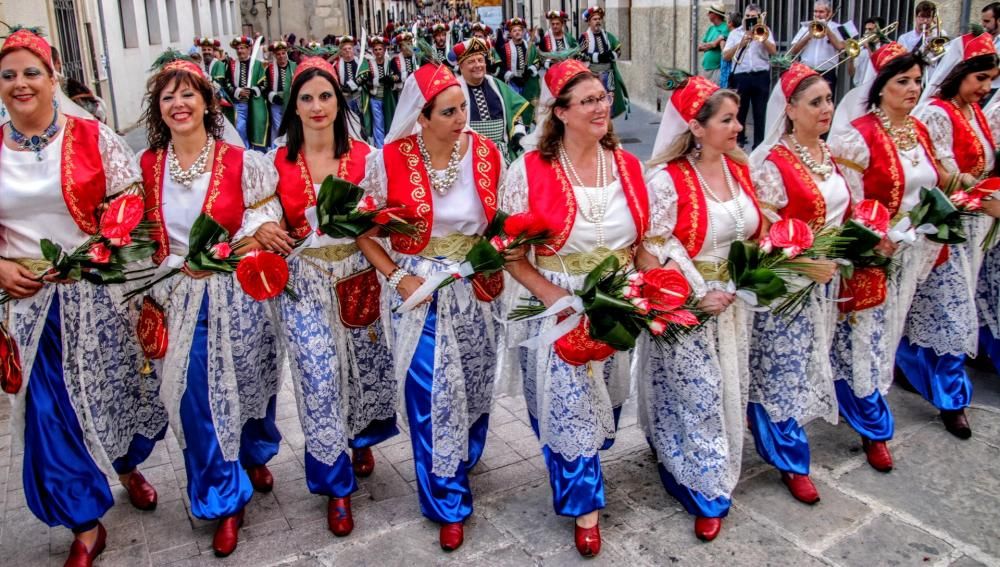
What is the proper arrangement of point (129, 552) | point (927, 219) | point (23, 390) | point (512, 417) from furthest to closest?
1. point (512, 417)
2. point (927, 219)
3. point (129, 552)
4. point (23, 390)

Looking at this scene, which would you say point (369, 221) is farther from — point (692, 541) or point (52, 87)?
point (692, 541)

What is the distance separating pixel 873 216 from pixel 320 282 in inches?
95.2

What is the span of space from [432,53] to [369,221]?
86cm

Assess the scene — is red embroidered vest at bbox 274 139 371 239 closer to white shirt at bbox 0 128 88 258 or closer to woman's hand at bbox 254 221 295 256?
woman's hand at bbox 254 221 295 256

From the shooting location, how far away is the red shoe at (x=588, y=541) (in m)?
3.71

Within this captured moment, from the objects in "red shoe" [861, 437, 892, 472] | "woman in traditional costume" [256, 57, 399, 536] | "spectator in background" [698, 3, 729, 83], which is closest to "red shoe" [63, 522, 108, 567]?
"woman in traditional costume" [256, 57, 399, 536]

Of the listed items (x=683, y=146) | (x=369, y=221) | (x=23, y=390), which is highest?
(x=683, y=146)

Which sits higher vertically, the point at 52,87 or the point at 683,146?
the point at 52,87

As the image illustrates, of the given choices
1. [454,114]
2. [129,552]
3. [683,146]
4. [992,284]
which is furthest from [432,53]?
[992,284]

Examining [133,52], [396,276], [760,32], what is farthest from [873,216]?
[133,52]

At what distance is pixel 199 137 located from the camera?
3797 millimetres

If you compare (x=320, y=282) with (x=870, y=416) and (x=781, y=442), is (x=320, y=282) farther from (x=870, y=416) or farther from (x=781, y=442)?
(x=870, y=416)

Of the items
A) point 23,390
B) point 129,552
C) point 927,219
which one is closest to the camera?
point 23,390

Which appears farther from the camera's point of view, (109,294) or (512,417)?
(512,417)
